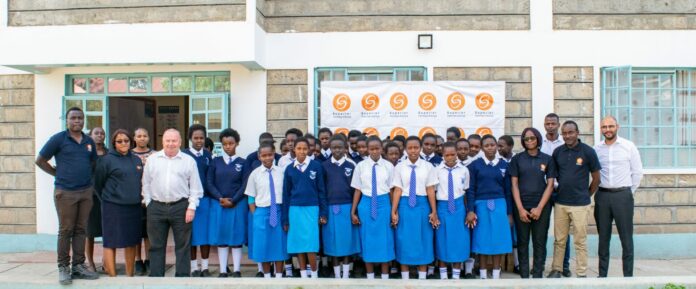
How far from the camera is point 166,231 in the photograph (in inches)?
225

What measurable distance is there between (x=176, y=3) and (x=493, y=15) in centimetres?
440

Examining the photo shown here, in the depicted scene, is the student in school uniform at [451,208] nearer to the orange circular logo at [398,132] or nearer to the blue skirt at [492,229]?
the blue skirt at [492,229]

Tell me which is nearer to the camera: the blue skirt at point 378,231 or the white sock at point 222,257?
the blue skirt at point 378,231

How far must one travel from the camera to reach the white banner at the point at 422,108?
762 cm

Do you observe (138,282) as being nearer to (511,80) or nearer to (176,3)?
(176,3)

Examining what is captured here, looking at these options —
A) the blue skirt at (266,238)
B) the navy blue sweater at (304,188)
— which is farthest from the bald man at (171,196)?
the navy blue sweater at (304,188)

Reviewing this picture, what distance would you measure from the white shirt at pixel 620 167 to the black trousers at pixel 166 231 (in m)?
4.52

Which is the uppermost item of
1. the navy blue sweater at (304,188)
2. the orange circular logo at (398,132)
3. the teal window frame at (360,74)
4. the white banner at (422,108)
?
the teal window frame at (360,74)

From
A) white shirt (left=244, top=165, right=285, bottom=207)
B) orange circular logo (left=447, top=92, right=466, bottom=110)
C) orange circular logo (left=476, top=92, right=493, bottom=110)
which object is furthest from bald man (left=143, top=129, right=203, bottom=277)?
orange circular logo (left=476, top=92, right=493, bottom=110)

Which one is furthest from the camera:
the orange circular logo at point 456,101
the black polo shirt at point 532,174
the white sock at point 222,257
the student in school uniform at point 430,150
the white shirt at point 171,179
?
the orange circular logo at point 456,101

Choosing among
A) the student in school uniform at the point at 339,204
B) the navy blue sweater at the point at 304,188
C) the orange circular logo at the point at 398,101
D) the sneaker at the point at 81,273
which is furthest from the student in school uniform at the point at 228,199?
the orange circular logo at the point at 398,101

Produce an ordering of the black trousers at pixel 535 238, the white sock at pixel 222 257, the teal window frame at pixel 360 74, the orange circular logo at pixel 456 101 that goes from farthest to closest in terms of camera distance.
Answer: the teal window frame at pixel 360 74 < the orange circular logo at pixel 456 101 < the white sock at pixel 222 257 < the black trousers at pixel 535 238

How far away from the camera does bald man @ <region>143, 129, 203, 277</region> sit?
5527mm

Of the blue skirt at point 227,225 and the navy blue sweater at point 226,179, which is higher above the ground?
the navy blue sweater at point 226,179
